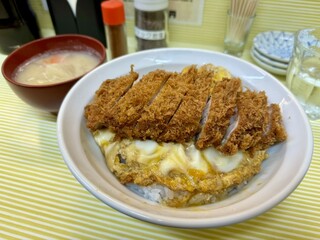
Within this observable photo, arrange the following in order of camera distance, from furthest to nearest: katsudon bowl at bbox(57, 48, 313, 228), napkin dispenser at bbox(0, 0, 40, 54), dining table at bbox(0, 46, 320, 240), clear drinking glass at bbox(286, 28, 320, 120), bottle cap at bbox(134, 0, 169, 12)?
napkin dispenser at bbox(0, 0, 40, 54)
bottle cap at bbox(134, 0, 169, 12)
clear drinking glass at bbox(286, 28, 320, 120)
dining table at bbox(0, 46, 320, 240)
katsudon bowl at bbox(57, 48, 313, 228)

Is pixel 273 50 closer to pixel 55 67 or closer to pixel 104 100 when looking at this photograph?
pixel 104 100

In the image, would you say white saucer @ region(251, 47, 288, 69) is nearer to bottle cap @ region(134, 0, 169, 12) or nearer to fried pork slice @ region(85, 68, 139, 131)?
bottle cap @ region(134, 0, 169, 12)

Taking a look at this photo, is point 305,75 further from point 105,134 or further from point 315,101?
point 105,134

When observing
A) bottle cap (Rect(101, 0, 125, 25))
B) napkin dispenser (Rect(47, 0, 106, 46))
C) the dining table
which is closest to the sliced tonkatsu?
the dining table

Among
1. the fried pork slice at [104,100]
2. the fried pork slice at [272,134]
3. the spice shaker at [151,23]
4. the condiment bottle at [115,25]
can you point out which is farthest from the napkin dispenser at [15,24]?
the fried pork slice at [272,134]

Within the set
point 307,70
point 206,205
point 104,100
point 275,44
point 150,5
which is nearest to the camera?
point 206,205

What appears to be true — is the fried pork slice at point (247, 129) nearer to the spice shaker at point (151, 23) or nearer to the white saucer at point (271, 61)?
the white saucer at point (271, 61)

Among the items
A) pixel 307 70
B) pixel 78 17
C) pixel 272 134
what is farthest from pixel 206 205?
pixel 78 17

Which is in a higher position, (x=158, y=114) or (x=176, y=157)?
(x=158, y=114)
